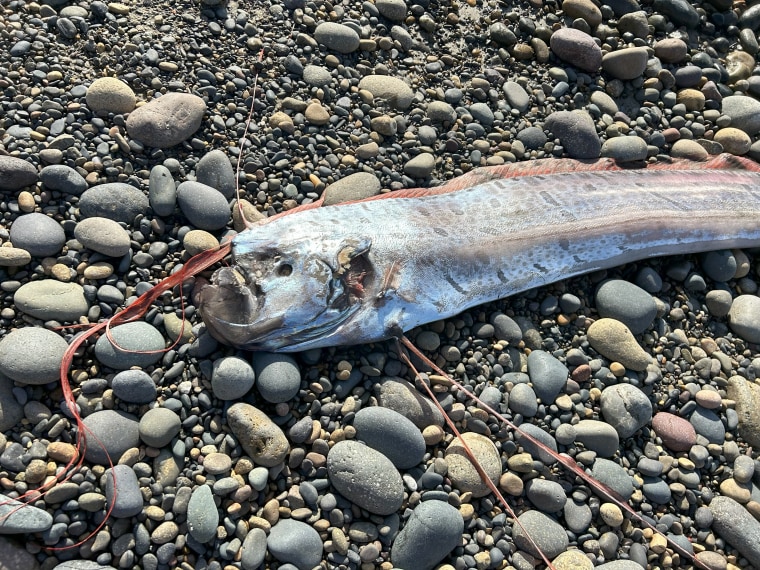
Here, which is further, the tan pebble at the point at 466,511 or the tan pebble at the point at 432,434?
the tan pebble at the point at 432,434

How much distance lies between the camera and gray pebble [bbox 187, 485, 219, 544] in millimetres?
3330

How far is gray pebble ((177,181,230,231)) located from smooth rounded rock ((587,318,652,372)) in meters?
3.08

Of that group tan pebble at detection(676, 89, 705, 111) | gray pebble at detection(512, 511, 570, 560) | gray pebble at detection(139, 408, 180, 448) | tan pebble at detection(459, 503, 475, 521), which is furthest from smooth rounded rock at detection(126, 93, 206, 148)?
tan pebble at detection(676, 89, 705, 111)

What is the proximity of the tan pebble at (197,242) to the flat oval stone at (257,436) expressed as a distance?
3.89 ft

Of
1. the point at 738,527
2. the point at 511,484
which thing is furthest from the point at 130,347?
the point at 738,527

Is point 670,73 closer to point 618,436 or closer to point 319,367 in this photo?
point 618,436

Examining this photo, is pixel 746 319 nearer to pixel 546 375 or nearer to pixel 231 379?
pixel 546 375

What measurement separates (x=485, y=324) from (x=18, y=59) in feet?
13.6

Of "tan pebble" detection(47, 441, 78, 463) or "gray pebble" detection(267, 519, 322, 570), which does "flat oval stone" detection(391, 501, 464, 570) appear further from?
"tan pebble" detection(47, 441, 78, 463)

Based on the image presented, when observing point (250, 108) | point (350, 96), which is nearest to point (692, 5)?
point (350, 96)

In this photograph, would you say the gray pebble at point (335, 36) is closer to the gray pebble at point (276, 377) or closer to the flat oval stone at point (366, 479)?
the gray pebble at point (276, 377)

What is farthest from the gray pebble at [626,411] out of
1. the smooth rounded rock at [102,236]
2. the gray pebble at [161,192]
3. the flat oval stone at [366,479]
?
the smooth rounded rock at [102,236]

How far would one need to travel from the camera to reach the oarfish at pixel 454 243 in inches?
150

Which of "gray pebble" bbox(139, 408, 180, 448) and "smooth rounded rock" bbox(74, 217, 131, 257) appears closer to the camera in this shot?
"gray pebble" bbox(139, 408, 180, 448)
